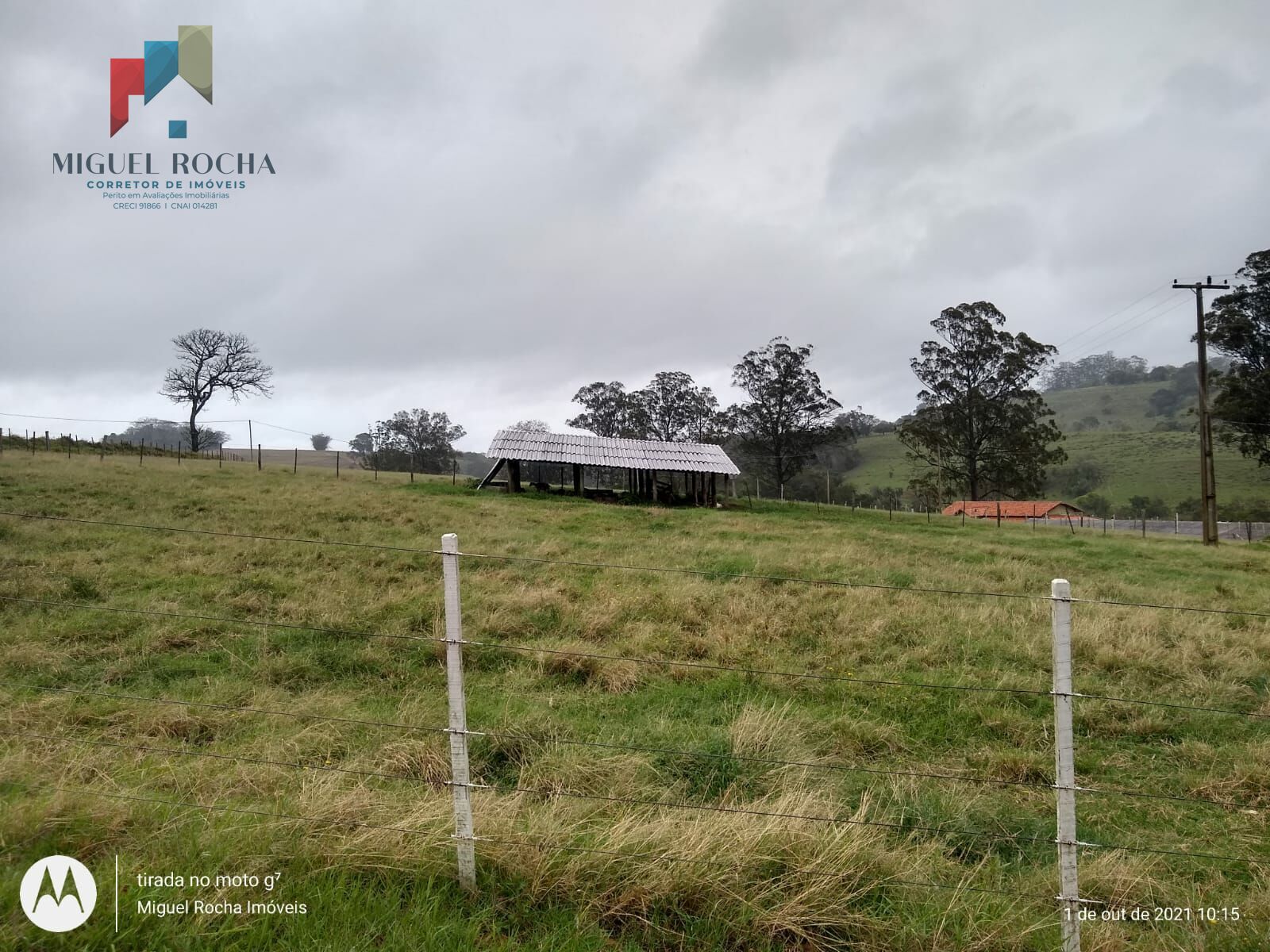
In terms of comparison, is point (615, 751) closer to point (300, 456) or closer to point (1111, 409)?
point (300, 456)

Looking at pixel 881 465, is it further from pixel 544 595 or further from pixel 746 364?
pixel 544 595

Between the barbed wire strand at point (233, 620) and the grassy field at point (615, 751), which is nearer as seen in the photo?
the grassy field at point (615, 751)

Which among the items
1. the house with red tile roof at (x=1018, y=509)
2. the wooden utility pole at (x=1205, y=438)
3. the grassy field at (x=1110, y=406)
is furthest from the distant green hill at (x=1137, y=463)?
the wooden utility pole at (x=1205, y=438)

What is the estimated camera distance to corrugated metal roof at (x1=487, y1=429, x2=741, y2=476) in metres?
31.1

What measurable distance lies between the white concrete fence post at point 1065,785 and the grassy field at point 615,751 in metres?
0.14

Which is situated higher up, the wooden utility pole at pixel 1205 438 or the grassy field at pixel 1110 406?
the grassy field at pixel 1110 406

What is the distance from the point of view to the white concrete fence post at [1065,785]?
8.51 feet

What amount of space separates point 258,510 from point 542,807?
1571 centimetres

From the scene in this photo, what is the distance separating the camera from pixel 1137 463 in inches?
3022

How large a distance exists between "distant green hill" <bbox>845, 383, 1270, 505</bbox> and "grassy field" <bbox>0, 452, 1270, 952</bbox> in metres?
46.2

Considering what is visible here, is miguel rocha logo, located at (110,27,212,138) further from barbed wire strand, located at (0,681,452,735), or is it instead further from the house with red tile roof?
the house with red tile roof

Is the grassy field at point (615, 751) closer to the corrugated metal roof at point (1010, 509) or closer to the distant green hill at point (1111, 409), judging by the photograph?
the corrugated metal roof at point (1010, 509)

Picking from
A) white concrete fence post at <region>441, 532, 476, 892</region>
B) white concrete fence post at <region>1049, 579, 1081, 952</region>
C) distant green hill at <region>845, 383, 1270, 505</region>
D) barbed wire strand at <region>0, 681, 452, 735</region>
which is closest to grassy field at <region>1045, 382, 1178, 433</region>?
distant green hill at <region>845, 383, 1270, 505</region>

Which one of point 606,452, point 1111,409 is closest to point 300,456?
point 606,452
